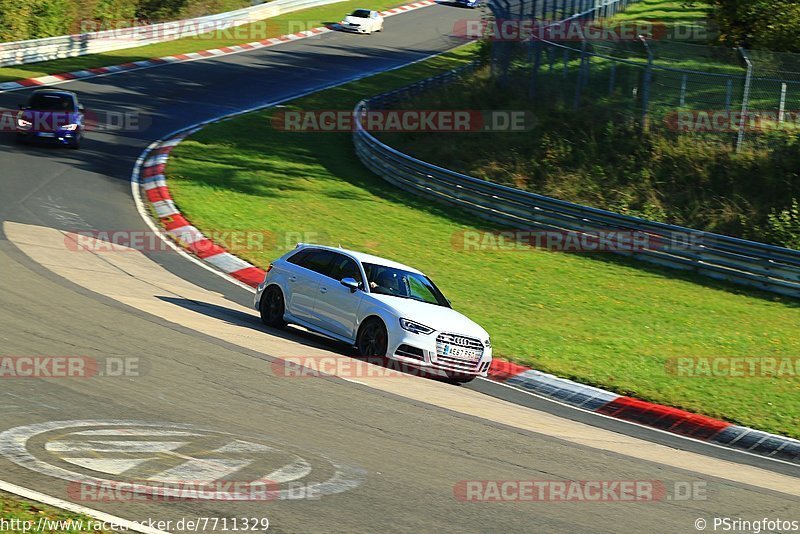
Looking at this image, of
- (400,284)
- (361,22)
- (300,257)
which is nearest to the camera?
(400,284)

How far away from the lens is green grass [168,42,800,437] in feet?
47.7

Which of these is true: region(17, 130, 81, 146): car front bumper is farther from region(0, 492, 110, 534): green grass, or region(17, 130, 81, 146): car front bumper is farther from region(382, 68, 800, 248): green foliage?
region(0, 492, 110, 534): green grass

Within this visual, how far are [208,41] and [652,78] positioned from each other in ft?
96.8

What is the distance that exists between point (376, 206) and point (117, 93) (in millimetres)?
14634

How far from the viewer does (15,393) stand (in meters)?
9.27

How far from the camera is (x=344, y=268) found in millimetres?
14531

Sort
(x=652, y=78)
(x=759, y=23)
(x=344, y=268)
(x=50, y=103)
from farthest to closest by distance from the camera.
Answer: (x=759, y=23)
(x=50, y=103)
(x=652, y=78)
(x=344, y=268)

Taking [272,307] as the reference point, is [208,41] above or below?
above

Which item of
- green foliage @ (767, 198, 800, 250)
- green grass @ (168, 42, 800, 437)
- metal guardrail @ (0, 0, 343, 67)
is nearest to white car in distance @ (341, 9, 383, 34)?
metal guardrail @ (0, 0, 343, 67)

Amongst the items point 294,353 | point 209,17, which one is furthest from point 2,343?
point 209,17

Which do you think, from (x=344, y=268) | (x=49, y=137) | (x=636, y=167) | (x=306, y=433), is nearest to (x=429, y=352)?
(x=344, y=268)

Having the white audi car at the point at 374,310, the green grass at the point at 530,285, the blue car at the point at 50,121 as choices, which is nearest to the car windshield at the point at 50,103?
the blue car at the point at 50,121

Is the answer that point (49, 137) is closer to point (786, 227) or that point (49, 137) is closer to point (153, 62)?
point (153, 62)

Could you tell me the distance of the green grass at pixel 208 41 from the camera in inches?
1495
